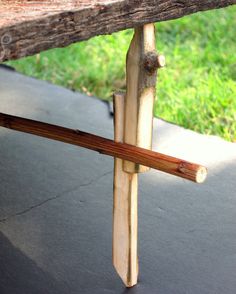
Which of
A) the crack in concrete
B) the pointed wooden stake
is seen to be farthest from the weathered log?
the crack in concrete

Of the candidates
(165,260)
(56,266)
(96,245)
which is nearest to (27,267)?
(56,266)

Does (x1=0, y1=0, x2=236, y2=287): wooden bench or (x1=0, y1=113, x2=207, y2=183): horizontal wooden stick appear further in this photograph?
(x1=0, y1=113, x2=207, y2=183): horizontal wooden stick

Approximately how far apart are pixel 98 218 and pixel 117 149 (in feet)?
2.23

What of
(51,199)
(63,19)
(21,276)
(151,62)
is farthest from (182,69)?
(63,19)

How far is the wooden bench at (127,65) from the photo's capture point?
4.57 feet

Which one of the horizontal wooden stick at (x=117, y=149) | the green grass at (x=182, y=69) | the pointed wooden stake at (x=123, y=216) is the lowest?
the green grass at (x=182, y=69)

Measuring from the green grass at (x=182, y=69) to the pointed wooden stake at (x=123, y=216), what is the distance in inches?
49.3

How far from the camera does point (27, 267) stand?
6.84 feet

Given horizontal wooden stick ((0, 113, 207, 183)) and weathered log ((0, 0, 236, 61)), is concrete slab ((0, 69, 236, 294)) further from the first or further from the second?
weathered log ((0, 0, 236, 61))

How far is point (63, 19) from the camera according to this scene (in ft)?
4.67

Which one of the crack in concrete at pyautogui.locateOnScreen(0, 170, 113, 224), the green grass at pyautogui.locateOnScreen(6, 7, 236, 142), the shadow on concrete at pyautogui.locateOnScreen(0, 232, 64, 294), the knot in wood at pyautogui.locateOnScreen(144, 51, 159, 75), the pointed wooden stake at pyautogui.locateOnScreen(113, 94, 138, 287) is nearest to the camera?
the knot in wood at pyautogui.locateOnScreen(144, 51, 159, 75)

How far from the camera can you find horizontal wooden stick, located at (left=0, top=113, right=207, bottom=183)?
1.59m

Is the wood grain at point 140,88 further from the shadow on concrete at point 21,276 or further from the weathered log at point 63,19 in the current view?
the shadow on concrete at point 21,276

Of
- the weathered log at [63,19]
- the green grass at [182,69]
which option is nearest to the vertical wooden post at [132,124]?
the weathered log at [63,19]
